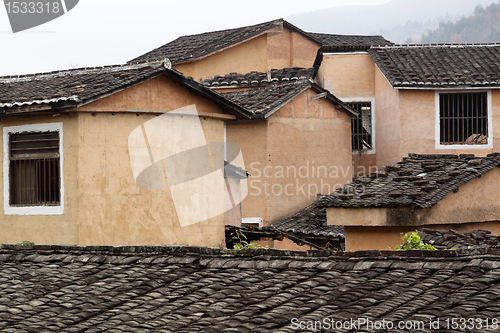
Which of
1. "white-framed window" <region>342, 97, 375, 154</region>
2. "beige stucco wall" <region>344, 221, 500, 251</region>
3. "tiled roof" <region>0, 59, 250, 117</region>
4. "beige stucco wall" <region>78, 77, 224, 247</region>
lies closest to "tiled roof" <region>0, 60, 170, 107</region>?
"tiled roof" <region>0, 59, 250, 117</region>

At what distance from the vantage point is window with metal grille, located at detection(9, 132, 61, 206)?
1276 cm

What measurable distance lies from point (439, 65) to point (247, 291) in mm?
16045

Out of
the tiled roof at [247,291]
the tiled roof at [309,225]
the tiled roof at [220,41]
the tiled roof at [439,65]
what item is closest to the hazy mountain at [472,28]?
the tiled roof at [220,41]

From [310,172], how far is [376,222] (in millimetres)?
7632

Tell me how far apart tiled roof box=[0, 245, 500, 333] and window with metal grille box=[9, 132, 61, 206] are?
4.96 m

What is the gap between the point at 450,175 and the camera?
13.3 m

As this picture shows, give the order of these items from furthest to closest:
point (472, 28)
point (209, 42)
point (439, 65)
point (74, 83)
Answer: point (472, 28)
point (209, 42)
point (439, 65)
point (74, 83)

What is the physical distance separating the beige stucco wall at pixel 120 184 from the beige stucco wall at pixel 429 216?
12.2ft

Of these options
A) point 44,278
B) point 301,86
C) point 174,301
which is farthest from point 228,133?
point 174,301

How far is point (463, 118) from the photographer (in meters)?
19.7

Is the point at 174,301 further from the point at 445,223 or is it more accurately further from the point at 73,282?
the point at 445,223

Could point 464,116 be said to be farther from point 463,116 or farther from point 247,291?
point 247,291

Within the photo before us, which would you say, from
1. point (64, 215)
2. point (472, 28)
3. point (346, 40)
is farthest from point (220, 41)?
point (472, 28)

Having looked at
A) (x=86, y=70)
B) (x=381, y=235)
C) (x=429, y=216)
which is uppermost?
(x=86, y=70)
